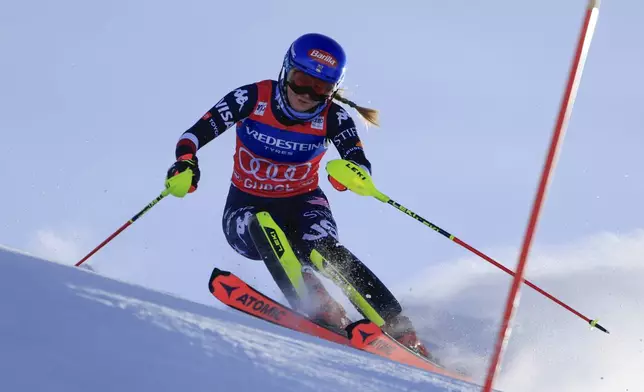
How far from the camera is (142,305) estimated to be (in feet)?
6.97

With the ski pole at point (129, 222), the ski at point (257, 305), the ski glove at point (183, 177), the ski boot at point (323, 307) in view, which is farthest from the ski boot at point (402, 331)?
the ski pole at point (129, 222)

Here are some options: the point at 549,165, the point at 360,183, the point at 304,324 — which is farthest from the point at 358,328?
the point at 549,165

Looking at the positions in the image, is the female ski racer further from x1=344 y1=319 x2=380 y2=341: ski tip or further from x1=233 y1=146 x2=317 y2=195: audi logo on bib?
x1=344 y1=319 x2=380 y2=341: ski tip

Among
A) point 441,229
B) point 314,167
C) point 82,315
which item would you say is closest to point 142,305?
point 82,315

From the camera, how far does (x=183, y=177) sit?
472cm

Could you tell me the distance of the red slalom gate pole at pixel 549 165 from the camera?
174 centimetres

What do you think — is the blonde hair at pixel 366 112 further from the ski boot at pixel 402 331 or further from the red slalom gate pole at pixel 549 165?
the red slalom gate pole at pixel 549 165

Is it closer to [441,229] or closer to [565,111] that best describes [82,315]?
[565,111]

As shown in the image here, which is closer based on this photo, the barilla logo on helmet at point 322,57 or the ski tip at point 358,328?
the ski tip at point 358,328

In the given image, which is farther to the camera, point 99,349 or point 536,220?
point 536,220

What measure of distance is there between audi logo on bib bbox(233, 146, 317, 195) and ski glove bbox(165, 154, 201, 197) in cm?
54

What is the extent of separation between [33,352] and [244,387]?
0.41 metres

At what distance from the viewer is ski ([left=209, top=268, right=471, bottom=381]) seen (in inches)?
167

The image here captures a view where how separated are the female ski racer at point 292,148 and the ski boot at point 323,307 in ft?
0.04
